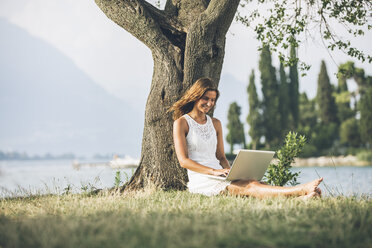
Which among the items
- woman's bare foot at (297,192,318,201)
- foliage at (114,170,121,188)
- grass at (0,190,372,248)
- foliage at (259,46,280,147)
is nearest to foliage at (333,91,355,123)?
foliage at (259,46,280,147)

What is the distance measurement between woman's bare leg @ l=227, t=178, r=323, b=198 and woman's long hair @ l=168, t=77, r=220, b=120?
123 cm

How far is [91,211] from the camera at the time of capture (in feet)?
11.5

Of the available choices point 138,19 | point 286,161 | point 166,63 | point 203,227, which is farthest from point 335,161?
point 203,227

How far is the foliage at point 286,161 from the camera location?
5652 millimetres

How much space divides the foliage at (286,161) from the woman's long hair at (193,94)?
1.49 meters

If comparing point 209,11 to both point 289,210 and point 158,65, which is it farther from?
point 289,210

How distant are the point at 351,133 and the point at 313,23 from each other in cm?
3081

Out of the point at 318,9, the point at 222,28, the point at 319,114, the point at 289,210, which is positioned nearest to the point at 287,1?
the point at 318,9

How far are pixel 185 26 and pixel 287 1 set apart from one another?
2954mm

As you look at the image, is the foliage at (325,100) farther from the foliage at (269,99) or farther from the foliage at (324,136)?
the foliage at (269,99)

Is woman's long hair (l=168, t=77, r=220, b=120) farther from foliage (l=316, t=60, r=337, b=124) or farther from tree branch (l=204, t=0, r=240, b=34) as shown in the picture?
foliage (l=316, t=60, r=337, b=124)

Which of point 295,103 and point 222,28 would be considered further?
point 295,103

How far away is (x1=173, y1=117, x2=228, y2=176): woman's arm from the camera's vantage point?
4.48 m

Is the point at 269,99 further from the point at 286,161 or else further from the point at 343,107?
the point at 286,161
